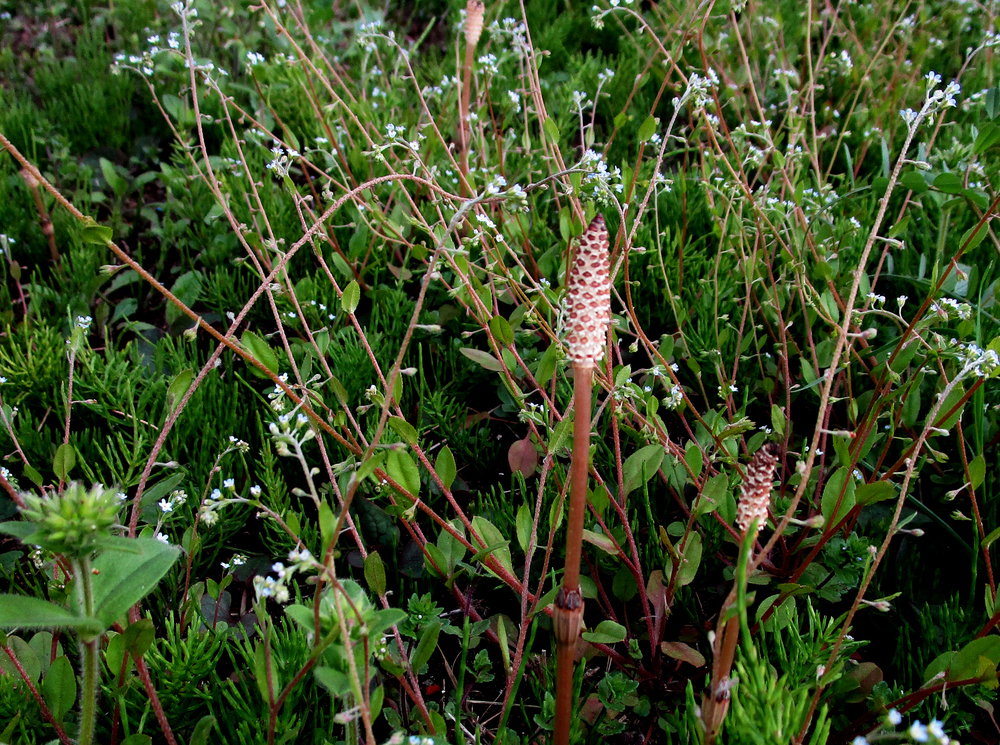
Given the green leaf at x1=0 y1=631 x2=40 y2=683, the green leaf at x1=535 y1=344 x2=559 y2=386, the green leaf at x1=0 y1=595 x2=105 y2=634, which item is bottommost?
the green leaf at x1=0 y1=631 x2=40 y2=683

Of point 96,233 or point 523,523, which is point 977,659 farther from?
point 96,233

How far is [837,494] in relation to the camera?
49.8 inches

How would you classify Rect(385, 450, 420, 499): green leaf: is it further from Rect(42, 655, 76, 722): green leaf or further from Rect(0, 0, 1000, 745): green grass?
Rect(42, 655, 76, 722): green leaf

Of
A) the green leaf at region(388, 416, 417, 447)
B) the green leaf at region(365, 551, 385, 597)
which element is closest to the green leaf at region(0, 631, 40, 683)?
the green leaf at region(365, 551, 385, 597)

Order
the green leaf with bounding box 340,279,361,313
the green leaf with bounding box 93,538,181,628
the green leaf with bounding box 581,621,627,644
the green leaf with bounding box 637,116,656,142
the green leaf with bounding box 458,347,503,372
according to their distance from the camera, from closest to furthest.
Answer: the green leaf with bounding box 93,538,181,628
the green leaf with bounding box 581,621,627,644
the green leaf with bounding box 340,279,361,313
the green leaf with bounding box 637,116,656,142
the green leaf with bounding box 458,347,503,372

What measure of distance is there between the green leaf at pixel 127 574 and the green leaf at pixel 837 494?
39.4 inches

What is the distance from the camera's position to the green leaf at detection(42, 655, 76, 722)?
1.18 m

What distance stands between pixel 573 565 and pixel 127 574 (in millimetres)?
645

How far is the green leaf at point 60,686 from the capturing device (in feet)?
3.86

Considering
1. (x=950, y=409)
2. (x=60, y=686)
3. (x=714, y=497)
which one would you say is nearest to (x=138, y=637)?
(x=60, y=686)

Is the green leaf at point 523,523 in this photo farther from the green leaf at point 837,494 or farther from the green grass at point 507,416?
the green leaf at point 837,494

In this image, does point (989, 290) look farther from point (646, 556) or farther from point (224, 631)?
point (224, 631)

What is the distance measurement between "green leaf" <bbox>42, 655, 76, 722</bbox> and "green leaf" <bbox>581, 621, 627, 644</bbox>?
0.78m

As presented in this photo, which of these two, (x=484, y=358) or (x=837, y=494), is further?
(x=484, y=358)
